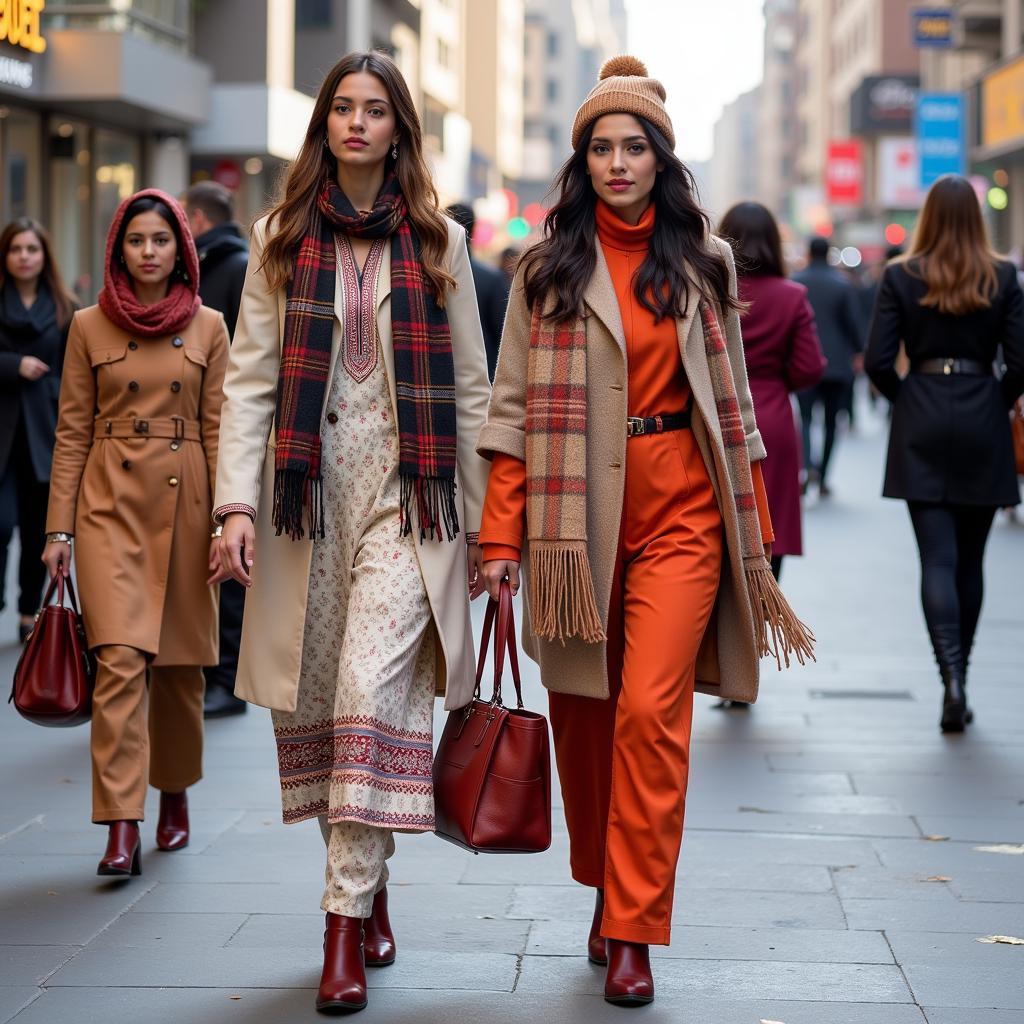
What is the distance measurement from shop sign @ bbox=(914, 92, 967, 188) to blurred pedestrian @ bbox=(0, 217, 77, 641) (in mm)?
24436

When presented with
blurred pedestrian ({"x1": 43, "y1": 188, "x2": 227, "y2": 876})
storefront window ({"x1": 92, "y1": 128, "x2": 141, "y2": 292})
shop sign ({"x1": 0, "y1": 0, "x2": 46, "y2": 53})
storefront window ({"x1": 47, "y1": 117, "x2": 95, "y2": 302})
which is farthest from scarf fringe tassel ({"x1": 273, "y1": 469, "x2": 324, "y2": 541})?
storefront window ({"x1": 92, "y1": 128, "x2": 141, "y2": 292})

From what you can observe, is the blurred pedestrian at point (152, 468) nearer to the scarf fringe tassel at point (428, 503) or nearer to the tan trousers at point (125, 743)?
the tan trousers at point (125, 743)

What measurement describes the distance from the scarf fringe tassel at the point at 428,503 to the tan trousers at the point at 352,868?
27.0 inches

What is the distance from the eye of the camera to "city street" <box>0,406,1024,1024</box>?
4.41 m

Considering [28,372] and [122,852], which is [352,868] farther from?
[28,372]

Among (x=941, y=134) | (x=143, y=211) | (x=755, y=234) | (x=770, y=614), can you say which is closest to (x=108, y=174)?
(x=941, y=134)

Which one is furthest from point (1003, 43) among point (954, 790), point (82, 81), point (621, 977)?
point (621, 977)

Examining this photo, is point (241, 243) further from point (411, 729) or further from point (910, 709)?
point (411, 729)

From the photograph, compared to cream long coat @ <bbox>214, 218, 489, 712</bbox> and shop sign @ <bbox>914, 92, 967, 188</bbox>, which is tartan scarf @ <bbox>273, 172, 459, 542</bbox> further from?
shop sign @ <bbox>914, 92, 967, 188</bbox>

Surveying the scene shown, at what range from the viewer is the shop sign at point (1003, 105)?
35719mm

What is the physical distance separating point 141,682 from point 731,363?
203 centimetres

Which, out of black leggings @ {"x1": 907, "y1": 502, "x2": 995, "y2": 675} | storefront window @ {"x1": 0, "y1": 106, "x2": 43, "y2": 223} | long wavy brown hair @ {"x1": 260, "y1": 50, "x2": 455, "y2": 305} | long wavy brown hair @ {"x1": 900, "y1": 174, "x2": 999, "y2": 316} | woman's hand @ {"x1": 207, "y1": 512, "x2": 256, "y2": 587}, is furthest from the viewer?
storefront window @ {"x1": 0, "y1": 106, "x2": 43, "y2": 223}

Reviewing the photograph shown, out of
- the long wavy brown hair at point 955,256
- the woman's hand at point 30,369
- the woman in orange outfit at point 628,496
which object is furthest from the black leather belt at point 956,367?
the woman's hand at point 30,369

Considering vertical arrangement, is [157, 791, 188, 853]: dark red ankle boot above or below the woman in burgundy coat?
below
